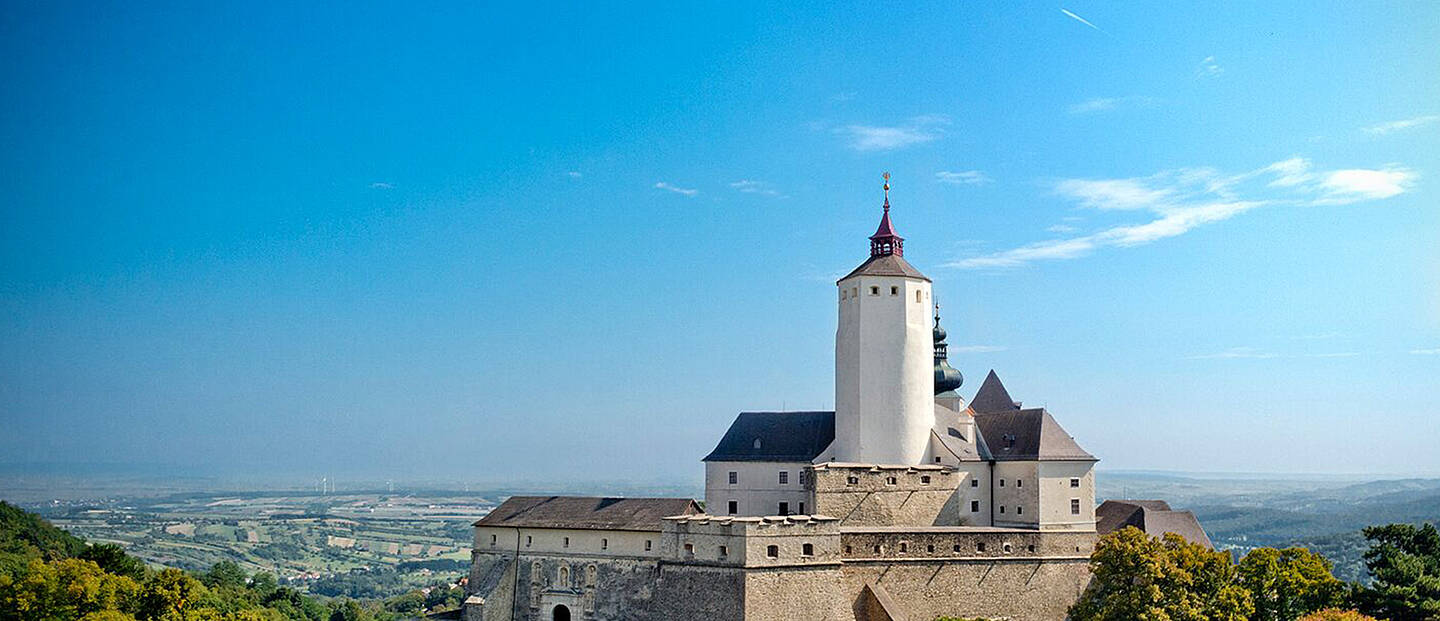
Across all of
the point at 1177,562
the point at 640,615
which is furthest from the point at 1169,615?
the point at 640,615

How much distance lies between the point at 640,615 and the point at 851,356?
41.4 ft

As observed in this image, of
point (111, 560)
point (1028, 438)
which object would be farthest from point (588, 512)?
point (111, 560)

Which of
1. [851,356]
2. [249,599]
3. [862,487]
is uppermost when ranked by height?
[851,356]

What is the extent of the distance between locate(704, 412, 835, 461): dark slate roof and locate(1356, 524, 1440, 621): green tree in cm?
1940

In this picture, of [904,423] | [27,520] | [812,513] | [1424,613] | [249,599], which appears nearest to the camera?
[1424,613]

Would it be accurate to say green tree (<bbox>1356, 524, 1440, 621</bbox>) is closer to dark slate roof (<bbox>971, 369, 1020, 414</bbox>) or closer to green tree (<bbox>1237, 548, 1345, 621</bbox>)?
green tree (<bbox>1237, 548, 1345, 621</bbox>)

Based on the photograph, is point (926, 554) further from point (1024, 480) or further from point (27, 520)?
point (27, 520)

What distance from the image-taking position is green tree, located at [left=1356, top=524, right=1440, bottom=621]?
39062 millimetres

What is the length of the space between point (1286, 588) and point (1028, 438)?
10230 millimetres

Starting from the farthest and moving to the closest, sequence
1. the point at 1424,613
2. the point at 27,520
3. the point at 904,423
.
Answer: the point at 27,520
the point at 904,423
the point at 1424,613

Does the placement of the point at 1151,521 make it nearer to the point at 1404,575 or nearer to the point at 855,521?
the point at 1404,575

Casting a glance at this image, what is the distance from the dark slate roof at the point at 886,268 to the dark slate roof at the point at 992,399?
447 inches

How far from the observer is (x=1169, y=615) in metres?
39.2

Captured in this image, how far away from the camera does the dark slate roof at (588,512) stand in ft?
152
